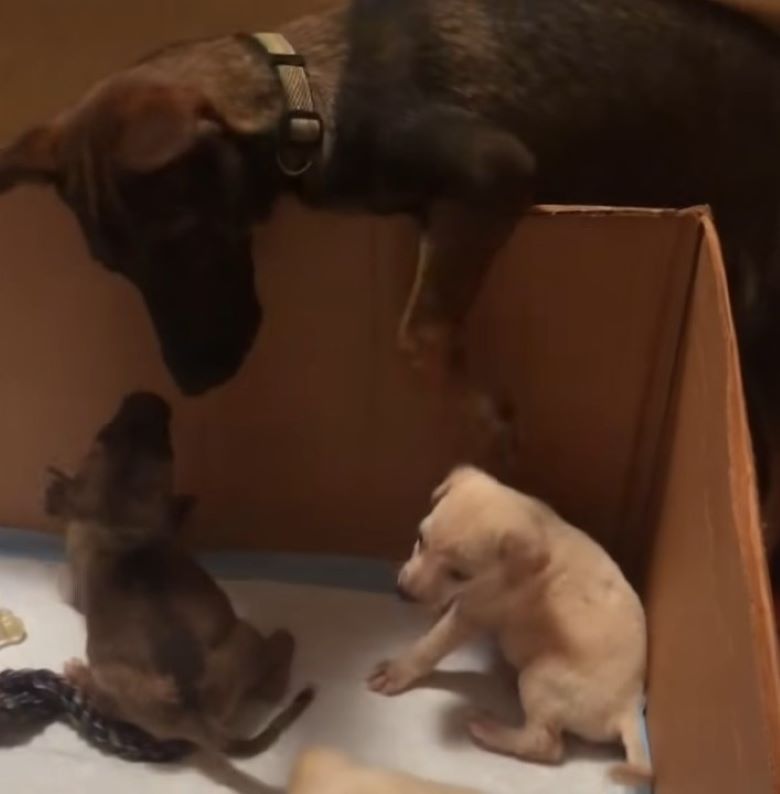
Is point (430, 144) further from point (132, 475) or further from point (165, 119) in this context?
point (132, 475)

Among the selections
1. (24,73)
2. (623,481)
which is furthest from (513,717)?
(24,73)

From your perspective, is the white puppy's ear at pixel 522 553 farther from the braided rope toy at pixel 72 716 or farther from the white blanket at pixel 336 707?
the braided rope toy at pixel 72 716

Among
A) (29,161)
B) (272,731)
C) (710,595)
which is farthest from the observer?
(272,731)

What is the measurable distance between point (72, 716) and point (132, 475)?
0.24 metres

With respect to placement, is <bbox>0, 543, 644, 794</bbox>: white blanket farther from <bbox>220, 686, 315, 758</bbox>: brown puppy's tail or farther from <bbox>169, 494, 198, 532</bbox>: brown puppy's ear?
<bbox>169, 494, 198, 532</bbox>: brown puppy's ear

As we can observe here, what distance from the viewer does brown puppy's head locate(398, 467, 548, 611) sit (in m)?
1.20

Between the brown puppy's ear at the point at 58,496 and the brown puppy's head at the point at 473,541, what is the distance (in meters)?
0.34

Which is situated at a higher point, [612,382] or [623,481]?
[612,382]

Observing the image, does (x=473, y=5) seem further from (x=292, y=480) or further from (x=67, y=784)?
(x=67, y=784)

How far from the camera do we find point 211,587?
4.25 feet

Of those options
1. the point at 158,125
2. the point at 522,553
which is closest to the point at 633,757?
the point at 522,553

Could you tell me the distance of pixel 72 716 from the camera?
1.31 meters

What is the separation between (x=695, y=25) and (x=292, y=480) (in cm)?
61

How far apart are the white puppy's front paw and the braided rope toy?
191 mm
